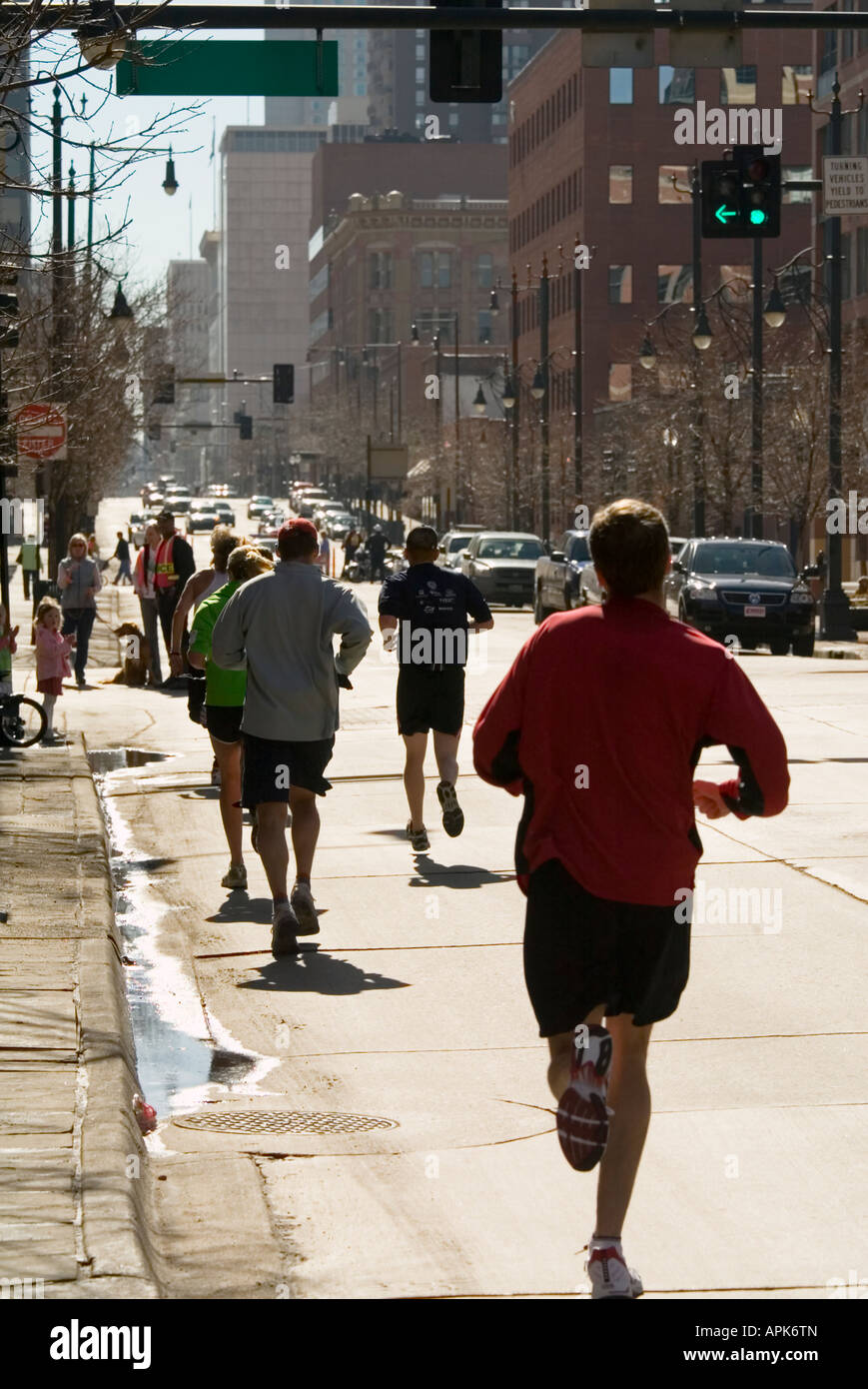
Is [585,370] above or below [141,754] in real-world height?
above

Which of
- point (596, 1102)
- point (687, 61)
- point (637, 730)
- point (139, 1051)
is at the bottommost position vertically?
point (139, 1051)

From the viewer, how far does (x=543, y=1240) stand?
19.5 feet

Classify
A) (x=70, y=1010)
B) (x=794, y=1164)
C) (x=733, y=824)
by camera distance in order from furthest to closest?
(x=733, y=824) → (x=70, y=1010) → (x=794, y=1164)

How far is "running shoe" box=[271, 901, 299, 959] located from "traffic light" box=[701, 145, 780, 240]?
11767mm

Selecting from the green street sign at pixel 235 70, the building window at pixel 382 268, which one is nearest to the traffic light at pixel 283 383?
the green street sign at pixel 235 70

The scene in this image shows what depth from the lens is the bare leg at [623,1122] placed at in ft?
17.7

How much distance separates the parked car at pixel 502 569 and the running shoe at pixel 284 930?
40.2 m

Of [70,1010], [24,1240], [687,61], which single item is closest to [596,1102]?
[24,1240]

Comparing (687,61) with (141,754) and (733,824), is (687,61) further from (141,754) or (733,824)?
(141,754)

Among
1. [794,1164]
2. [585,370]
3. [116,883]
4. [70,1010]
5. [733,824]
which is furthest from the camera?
[585,370]

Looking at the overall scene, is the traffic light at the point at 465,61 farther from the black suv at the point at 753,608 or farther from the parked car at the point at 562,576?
the parked car at the point at 562,576

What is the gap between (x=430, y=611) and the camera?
13242mm

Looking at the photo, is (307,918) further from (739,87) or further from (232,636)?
(739,87)
